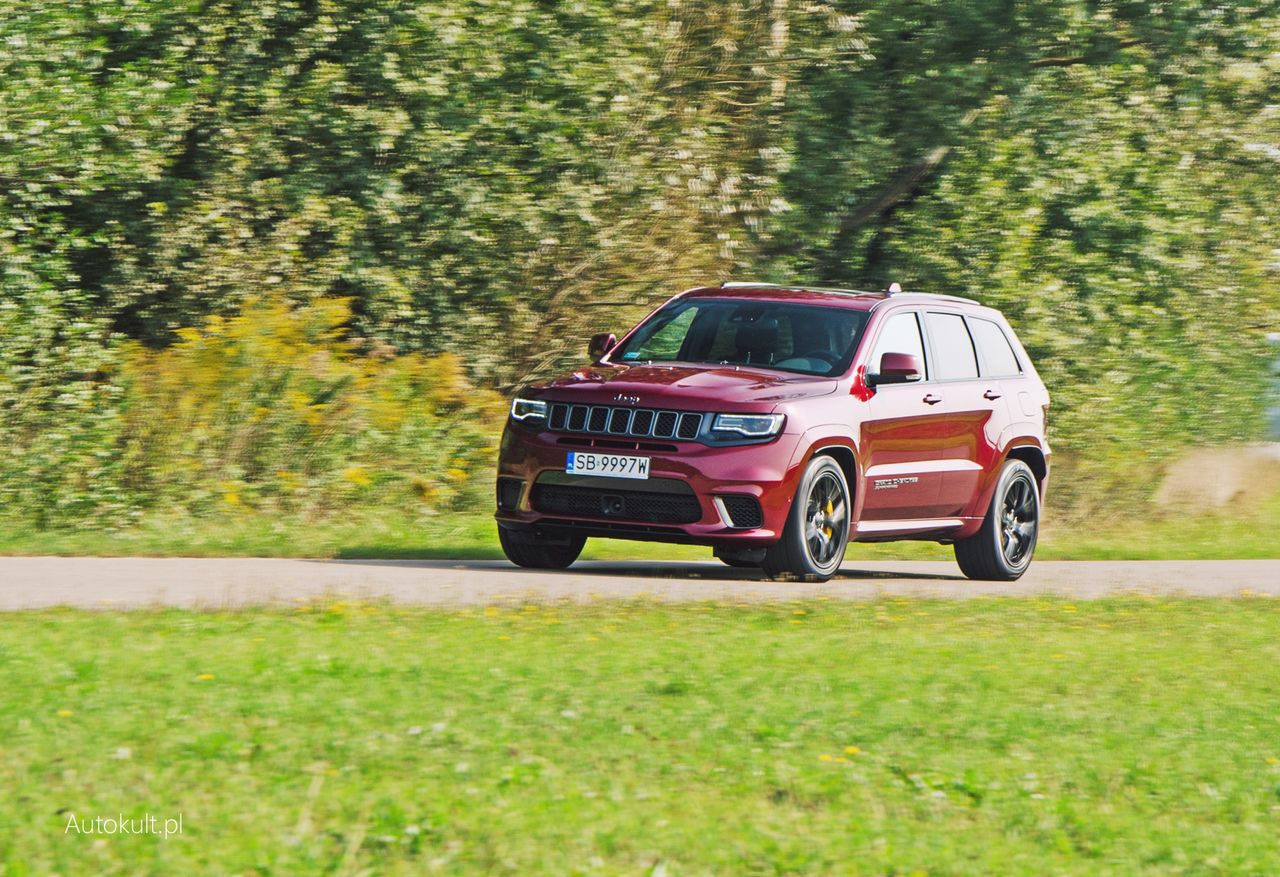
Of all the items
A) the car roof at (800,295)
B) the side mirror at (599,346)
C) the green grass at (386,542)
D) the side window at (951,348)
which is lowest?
the green grass at (386,542)

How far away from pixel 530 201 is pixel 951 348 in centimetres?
520

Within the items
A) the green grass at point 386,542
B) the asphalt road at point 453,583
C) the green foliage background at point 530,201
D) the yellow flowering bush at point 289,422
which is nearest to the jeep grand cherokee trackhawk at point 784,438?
the asphalt road at point 453,583

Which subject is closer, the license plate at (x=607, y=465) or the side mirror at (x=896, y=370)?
the license plate at (x=607, y=465)

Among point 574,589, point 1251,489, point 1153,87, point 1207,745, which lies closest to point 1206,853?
point 1207,745

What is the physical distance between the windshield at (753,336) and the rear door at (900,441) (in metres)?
0.27

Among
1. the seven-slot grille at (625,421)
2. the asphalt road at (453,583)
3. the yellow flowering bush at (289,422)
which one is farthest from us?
the yellow flowering bush at (289,422)

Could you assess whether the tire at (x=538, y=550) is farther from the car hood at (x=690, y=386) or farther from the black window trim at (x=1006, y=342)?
the black window trim at (x=1006, y=342)

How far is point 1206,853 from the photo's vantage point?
5945 millimetres

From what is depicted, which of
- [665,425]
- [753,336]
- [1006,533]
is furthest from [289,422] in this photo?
[1006,533]

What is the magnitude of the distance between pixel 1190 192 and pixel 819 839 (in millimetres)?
14761

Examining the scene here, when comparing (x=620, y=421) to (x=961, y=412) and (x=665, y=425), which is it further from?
(x=961, y=412)

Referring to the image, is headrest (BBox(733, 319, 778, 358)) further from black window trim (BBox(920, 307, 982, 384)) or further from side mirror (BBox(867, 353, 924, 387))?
black window trim (BBox(920, 307, 982, 384))

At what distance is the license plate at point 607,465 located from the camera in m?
11.4

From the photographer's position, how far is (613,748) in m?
6.67
